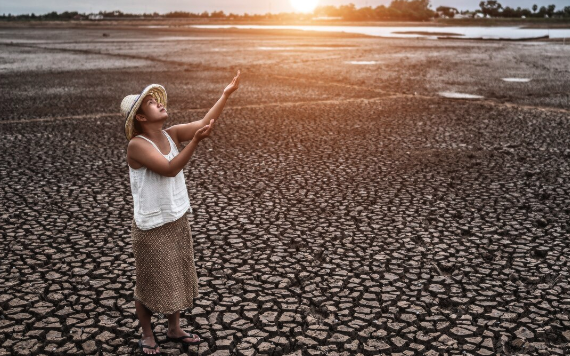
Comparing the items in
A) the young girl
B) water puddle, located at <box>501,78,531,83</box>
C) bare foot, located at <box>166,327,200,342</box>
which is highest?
the young girl

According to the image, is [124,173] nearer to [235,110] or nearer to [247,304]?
[247,304]

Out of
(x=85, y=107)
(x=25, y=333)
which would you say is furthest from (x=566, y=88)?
(x=25, y=333)

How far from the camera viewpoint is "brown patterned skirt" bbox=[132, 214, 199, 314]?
2.28 metres

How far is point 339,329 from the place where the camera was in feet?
8.23

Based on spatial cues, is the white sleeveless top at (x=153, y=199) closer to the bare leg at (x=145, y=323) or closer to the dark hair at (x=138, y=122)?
the dark hair at (x=138, y=122)

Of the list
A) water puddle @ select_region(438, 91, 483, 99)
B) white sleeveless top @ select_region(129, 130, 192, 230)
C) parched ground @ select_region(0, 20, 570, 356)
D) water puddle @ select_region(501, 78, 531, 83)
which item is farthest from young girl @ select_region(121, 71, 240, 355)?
water puddle @ select_region(501, 78, 531, 83)

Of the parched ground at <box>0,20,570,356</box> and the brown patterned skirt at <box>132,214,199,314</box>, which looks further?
the parched ground at <box>0,20,570,356</box>

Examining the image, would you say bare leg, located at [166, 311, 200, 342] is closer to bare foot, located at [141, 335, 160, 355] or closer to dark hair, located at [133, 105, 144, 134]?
bare foot, located at [141, 335, 160, 355]

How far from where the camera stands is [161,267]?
2.28 meters

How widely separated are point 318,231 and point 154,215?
1.55 meters

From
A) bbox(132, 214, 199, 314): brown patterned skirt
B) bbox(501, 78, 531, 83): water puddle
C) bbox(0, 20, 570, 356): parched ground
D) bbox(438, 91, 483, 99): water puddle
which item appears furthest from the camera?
bbox(501, 78, 531, 83): water puddle

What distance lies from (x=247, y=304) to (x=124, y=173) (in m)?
2.55

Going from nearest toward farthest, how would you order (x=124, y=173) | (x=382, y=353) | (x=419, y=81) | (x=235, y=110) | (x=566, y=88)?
(x=382, y=353)
(x=124, y=173)
(x=235, y=110)
(x=566, y=88)
(x=419, y=81)

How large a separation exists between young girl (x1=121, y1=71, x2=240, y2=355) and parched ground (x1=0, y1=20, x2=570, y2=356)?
0.73 ft
